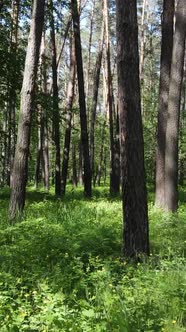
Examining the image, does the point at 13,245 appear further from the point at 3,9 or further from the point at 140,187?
the point at 3,9

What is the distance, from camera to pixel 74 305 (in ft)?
13.4

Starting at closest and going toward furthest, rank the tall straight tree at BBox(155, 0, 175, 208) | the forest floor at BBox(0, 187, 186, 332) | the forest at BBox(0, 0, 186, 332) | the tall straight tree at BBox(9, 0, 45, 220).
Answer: the forest floor at BBox(0, 187, 186, 332)
the forest at BBox(0, 0, 186, 332)
the tall straight tree at BBox(9, 0, 45, 220)
the tall straight tree at BBox(155, 0, 175, 208)

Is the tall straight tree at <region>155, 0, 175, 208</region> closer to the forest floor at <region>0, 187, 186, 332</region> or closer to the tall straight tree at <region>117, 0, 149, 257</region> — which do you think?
the forest floor at <region>0, 187, 186, 332</region>

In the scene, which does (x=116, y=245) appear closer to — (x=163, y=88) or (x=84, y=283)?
(x=84, y=283)

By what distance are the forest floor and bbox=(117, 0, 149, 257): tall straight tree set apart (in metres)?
0.46

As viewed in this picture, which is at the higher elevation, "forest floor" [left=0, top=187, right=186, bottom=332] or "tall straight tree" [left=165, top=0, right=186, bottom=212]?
"tall straight tree" [left=165, top=0, right=186, bottom=212]

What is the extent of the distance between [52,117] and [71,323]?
1134cm

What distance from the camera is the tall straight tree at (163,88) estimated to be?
11562 millimetres

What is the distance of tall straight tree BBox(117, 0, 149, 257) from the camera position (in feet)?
19.5

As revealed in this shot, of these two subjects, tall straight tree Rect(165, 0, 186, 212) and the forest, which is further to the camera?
tall straight tree Rect(165, 0, 186, 212)

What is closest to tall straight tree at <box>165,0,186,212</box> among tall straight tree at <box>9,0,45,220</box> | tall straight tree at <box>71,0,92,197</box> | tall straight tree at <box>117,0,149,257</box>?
tall straight tree at <box>9,0,45,220</box>

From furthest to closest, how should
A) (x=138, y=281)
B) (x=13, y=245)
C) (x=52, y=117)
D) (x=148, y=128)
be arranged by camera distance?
(x=148, y=128), (x=52, y=117), (x=13, y=245), (x=138, y=281)

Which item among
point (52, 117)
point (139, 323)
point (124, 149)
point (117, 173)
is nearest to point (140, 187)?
point (124, 149)

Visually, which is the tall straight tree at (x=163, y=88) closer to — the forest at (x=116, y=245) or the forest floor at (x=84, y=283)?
the forest at (x=116, y=245)
